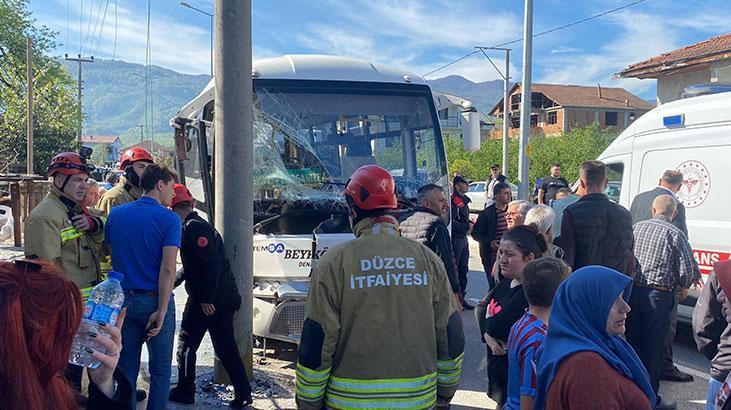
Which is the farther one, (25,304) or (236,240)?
(236,240)

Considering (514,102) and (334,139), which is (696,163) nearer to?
(334,139)

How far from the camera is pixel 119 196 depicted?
16.5ft

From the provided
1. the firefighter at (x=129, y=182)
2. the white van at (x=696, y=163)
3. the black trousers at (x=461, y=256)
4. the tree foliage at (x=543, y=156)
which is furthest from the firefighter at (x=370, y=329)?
the tree foliage at (x=543, y=156)

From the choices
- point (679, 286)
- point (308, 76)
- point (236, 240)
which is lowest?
point (679, 286)

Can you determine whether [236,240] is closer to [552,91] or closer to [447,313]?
[447,313]

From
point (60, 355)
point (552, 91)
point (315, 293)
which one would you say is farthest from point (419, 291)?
point (552, 91)

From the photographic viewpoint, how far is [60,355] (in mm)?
1431

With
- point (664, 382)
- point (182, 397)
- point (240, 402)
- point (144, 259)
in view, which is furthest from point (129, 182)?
point (664, 382)

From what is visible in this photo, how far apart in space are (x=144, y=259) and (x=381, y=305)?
200cm

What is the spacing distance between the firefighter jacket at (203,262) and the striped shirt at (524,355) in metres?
2.40

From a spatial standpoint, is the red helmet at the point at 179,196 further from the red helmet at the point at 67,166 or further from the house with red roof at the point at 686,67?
the house with red roof at the point at 686,67

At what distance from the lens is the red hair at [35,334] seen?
4.42ft

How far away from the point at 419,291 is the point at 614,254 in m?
2.77

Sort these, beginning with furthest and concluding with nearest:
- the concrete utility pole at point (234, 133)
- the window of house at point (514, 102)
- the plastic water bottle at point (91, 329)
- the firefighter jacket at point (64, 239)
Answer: the window of house at point (514, 102) → the concrete utility pole at point (234, 133) → the firefighter jacket at point (64, 239) → the plastic water bottle at point (91, 329)
